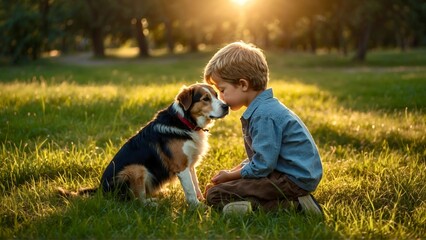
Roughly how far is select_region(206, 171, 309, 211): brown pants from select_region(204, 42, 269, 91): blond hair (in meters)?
0.95

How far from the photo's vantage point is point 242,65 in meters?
4.28

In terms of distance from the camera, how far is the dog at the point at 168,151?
449cm

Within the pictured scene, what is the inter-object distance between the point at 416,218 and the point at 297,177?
1099 mm

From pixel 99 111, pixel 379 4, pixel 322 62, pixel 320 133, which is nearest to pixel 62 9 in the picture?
pixel 322 62

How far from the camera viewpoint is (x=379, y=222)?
147 inches

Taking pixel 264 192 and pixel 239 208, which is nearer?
pixel 239 208

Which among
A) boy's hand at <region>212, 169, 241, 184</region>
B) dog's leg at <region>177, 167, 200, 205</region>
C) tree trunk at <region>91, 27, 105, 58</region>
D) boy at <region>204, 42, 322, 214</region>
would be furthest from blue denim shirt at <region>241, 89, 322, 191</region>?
tree trunk at <region>91, 27, 105, 58</region>

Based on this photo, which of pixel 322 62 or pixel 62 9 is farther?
pixel 62 9

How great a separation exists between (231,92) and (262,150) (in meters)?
0.82

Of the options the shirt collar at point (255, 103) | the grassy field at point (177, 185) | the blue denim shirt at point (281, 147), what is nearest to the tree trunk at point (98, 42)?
the grassy field at point (177, 185)

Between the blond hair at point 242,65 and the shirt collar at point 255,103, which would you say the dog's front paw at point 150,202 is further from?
the blond hair at point 242,65

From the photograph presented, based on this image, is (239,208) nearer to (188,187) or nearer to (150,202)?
(188,187)

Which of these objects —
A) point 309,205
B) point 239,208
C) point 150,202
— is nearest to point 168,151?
point 150,202

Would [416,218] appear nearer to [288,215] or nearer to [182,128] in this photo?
[288,215]
